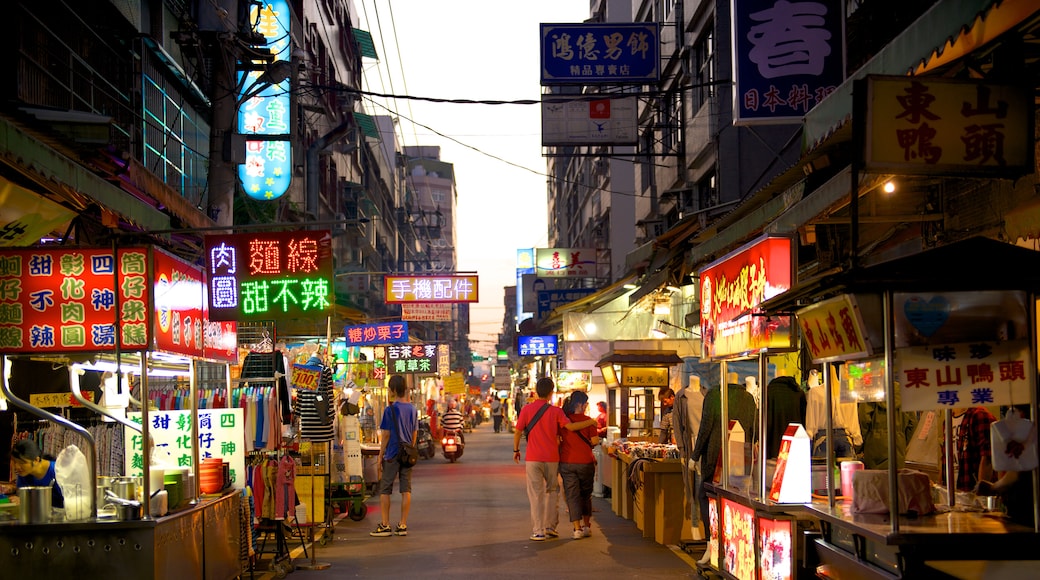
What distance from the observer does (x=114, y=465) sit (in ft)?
35.9

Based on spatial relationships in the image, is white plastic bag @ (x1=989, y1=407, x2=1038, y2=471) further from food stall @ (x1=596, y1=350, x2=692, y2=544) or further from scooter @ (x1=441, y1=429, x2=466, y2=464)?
scooter @ (x1=441, y1=429, x2=466, y2=464)

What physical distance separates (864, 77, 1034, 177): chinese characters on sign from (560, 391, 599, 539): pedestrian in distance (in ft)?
28.2

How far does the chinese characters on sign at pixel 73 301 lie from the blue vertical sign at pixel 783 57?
8.27 meters

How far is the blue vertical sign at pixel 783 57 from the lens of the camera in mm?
14281

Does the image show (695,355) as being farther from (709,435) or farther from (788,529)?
(788,529)

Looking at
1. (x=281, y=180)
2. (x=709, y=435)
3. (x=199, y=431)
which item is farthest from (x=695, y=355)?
(x=199, y=431)

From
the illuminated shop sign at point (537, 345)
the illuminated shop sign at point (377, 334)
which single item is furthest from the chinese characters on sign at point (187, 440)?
the illuminated shop sign at point (537, 345)

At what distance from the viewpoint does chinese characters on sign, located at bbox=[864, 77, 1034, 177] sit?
6.77 meters

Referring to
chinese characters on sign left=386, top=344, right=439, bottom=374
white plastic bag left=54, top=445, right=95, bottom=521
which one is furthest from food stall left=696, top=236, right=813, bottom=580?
chinese characters on sign left=386, top=344, right=439, bottom=374

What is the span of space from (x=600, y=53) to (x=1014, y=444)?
1654 cm

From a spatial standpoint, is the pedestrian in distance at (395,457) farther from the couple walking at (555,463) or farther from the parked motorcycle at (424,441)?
the parked motorcycle at (424,441)

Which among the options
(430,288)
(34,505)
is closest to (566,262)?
(430,288)

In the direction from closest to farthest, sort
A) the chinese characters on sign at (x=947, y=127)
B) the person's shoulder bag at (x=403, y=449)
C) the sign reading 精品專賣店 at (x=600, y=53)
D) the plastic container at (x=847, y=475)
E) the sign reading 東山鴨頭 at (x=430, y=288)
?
1. the chinese characters on sign at (x=947, y=127)
2. the plastic container at (x=847, y=475)
3. the person's shoulder bag at (x=403, y=449)
4. the sign reading 精品專賣店 at (x=600, y=53)
5. the sign reading 東山鴨頭 at (x=430, y=288)

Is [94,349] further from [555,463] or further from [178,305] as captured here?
[555,463]
